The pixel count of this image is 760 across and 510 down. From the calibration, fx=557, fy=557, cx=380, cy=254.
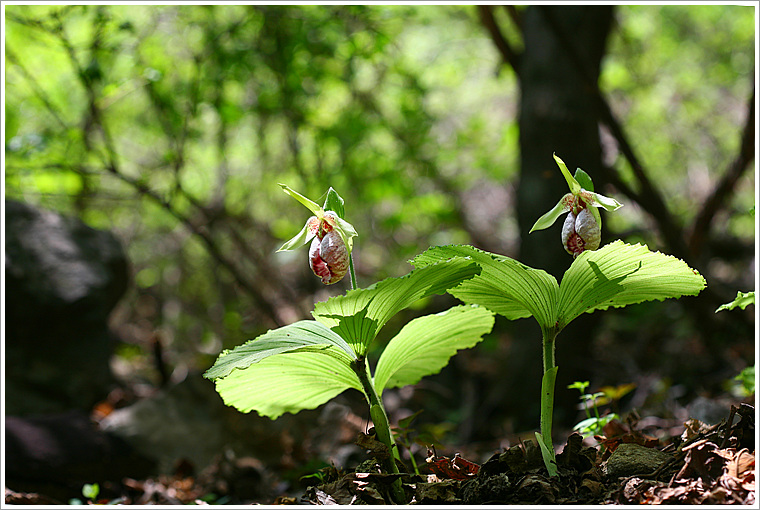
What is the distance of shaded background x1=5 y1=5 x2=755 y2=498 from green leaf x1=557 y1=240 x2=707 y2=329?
0.72 meters

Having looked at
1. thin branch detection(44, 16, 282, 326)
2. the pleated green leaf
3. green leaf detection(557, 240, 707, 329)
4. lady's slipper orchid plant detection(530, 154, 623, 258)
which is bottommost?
the pleated green leaf

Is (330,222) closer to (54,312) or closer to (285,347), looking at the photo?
(285,347)

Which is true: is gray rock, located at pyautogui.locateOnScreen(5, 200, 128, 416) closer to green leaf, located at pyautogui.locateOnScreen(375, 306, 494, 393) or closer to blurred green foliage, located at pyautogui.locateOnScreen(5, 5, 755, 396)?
blurred green foliage, located at pyautogui.locateOnScreen(5, 5, 755, 396)

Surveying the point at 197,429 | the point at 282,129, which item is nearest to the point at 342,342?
the point at 197,429

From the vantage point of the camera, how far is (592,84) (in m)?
2.58

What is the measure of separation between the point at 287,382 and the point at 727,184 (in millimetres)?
2931

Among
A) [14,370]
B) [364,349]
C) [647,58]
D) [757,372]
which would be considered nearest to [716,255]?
[647,58]

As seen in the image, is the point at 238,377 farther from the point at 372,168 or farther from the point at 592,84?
the point at 372,168

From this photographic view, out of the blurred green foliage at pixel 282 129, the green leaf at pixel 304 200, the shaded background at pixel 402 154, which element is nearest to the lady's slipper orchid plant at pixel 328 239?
the green leaf at pixel 304 200

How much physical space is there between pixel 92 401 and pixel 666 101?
6.08 metres

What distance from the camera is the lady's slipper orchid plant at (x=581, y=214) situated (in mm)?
1007

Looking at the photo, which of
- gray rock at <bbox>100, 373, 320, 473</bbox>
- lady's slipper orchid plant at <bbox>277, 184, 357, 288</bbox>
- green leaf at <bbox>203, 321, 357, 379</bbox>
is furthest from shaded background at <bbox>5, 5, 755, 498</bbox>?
green leaf at <bbox>203, 321, 357, 379</bbox>

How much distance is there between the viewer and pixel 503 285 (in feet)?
3.48

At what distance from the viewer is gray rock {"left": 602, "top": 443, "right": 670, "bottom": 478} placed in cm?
106
